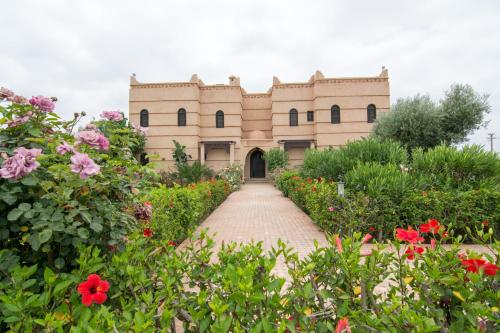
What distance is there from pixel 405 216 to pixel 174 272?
6.08m

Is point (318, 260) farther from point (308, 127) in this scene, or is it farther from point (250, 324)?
point (308, 127)

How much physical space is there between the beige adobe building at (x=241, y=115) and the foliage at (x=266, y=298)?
75.8ft

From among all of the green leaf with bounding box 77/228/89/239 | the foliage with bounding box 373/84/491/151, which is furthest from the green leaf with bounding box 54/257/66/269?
the foliage with bounding box 373/84/491/151

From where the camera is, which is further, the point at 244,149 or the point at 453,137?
the point at 244,149

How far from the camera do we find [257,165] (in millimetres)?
27688

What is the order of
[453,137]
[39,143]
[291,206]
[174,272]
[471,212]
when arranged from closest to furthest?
1. [174,272]
2. [39,143]
3. [471,212]
4. [291,206]
5. [453,137]

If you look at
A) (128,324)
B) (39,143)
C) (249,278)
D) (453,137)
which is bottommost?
(128,324)

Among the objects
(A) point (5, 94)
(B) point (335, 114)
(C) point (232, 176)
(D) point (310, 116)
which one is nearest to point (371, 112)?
(B) point (335, 114)

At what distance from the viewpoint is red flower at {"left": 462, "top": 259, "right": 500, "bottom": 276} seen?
132 cm

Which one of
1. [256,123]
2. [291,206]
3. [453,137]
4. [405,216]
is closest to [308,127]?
[256,123]

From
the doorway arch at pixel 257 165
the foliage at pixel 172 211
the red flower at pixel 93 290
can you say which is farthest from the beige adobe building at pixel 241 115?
the red flower at pixel 93 290

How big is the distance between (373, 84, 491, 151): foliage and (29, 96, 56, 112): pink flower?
15.6 metres

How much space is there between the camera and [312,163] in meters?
13.0

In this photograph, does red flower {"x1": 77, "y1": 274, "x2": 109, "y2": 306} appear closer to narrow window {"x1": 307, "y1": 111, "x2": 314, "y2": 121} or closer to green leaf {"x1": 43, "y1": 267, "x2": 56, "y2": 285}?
green leaf {"x1": 43, "y1": 267, "x2": 56, "y2": 285}
